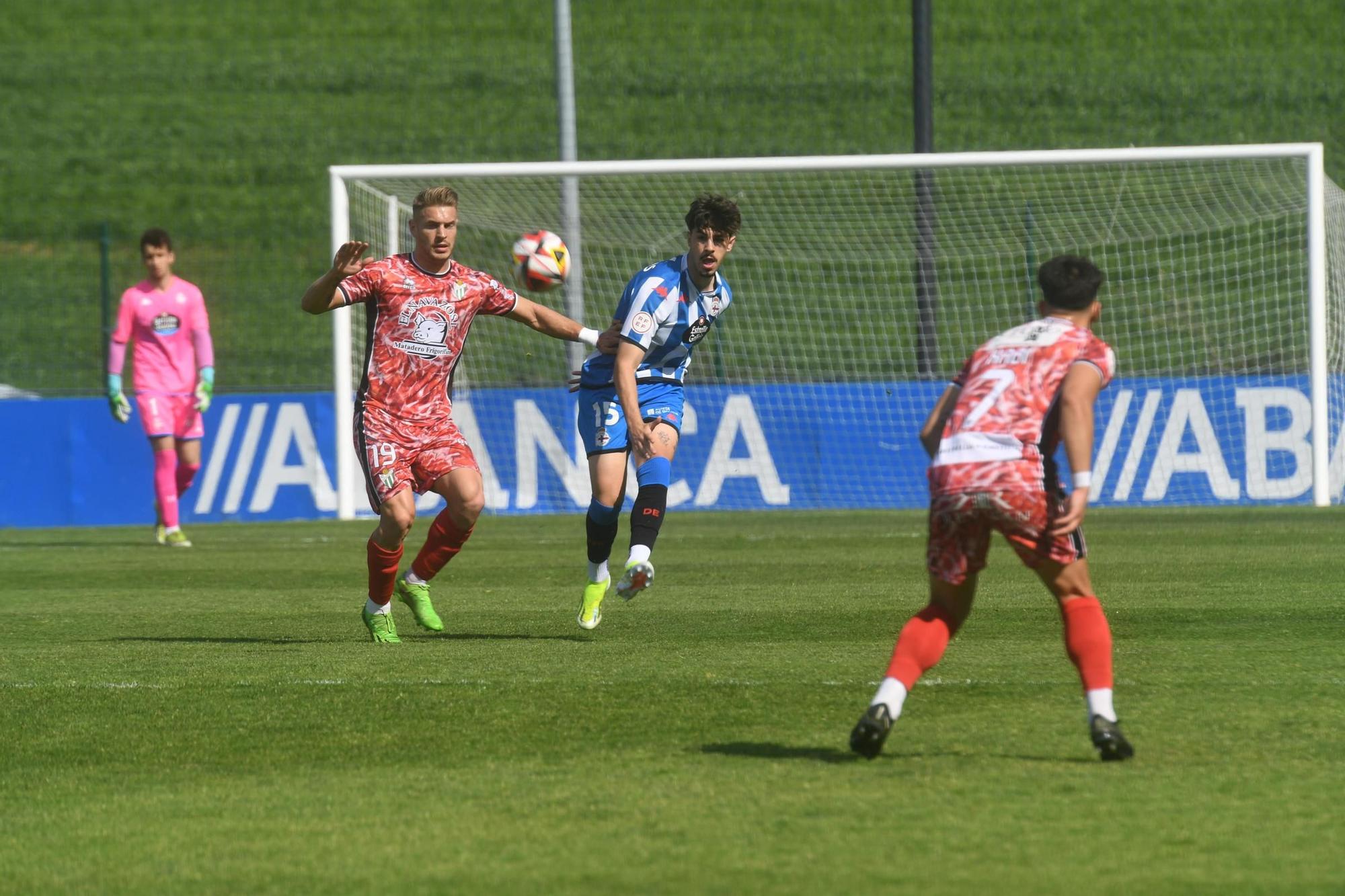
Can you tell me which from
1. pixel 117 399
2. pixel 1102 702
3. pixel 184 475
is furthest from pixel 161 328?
pixel 1102 702

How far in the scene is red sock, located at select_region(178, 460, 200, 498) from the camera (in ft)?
46.6

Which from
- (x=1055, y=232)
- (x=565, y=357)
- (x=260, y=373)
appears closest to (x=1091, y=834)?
(x=1055, y=232)

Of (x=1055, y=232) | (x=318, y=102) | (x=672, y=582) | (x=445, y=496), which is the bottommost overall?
(x=672, y=582)

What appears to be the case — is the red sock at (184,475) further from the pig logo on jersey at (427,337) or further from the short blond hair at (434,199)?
the short blond hair at (434,199)

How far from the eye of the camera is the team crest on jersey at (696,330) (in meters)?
8.40

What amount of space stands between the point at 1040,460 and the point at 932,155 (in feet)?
36.6

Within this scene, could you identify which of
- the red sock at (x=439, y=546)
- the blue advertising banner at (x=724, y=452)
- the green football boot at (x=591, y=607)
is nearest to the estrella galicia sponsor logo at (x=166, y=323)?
the blue advertising banner at (x=724, y=452)

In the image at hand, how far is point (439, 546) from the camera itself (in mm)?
8156

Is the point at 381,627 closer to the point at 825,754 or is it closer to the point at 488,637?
the point at 488,637

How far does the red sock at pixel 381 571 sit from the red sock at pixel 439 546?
23 centimetres

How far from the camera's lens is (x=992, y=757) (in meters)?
5.10

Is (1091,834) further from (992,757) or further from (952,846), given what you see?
(992,757)

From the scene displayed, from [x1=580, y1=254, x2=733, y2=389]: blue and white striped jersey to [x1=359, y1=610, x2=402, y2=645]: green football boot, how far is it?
1.55 m

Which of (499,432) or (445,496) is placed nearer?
(445,496)
